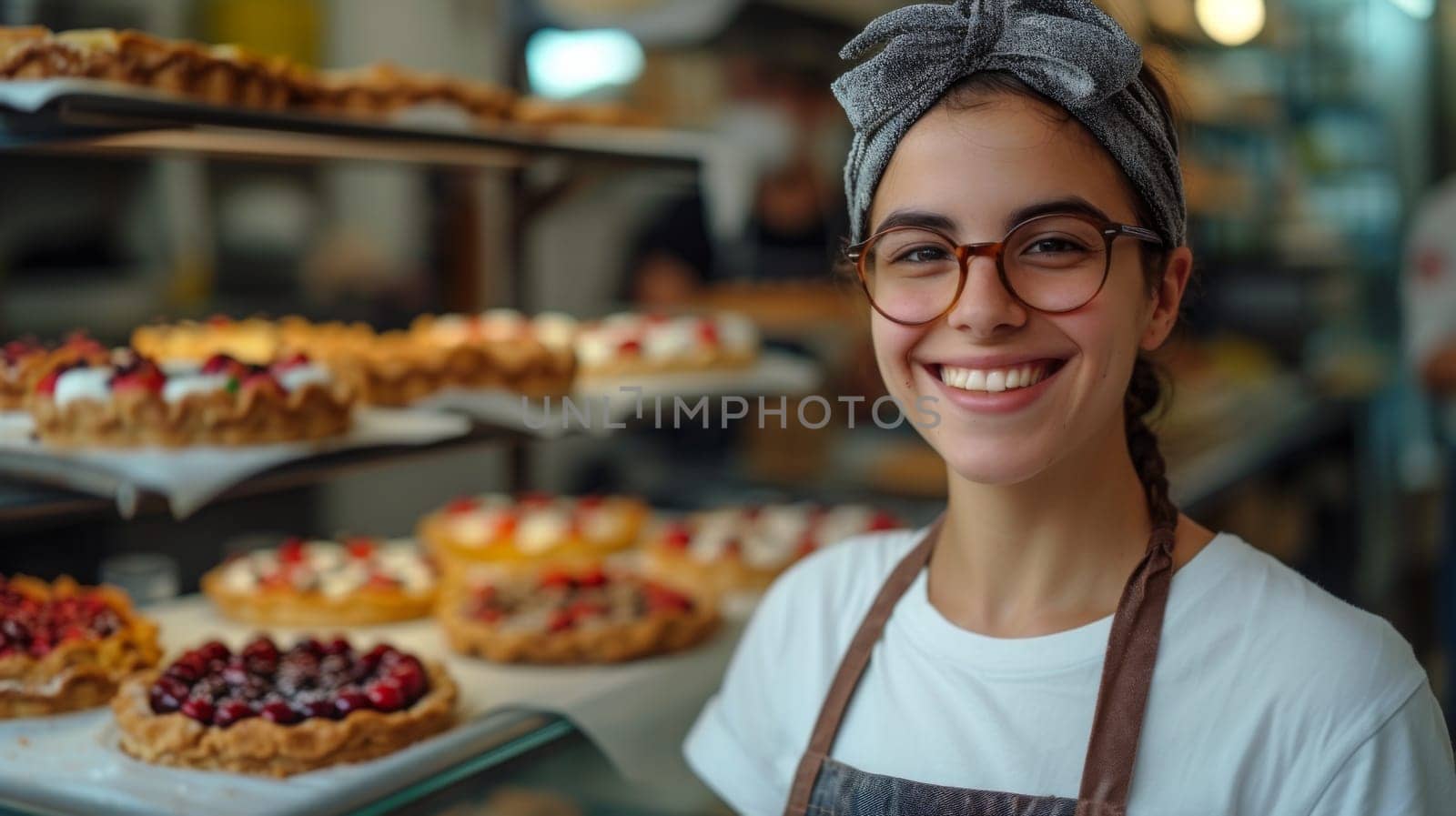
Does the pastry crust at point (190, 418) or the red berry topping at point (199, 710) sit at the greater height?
the pastry crust at point (190, 418)

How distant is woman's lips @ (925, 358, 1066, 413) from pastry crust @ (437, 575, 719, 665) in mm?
1219

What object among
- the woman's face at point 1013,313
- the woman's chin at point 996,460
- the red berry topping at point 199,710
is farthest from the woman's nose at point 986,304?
the red berry topping at point 199,710

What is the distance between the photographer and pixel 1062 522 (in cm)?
143

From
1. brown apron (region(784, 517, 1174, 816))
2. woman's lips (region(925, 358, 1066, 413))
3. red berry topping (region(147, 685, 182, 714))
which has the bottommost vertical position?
red berry topping (region(147, 685, 182, 714))

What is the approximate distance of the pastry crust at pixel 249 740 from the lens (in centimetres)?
179

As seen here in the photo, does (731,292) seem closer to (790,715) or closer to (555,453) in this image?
(555,453)

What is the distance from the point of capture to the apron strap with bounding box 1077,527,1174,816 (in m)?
1.30

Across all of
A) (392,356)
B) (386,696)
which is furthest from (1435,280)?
(386,696)

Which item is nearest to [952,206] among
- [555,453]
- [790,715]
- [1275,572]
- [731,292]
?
[1275,572]

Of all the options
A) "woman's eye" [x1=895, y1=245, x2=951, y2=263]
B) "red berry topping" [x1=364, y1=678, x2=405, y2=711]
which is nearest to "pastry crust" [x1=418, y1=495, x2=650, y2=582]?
"red berry topping" [x1=364, y1=678, x2=405, y2=711]

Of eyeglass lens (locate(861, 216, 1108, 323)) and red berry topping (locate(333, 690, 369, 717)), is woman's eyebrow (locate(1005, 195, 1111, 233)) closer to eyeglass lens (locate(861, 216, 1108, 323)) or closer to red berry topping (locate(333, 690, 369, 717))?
eyeglass lens (locate(861, 216, 1108, 323))

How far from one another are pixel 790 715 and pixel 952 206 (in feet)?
2.16

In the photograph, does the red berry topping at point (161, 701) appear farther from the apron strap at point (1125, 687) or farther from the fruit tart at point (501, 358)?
the apron strap at point (1125, 687)

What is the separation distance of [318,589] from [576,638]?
24.3 inches
